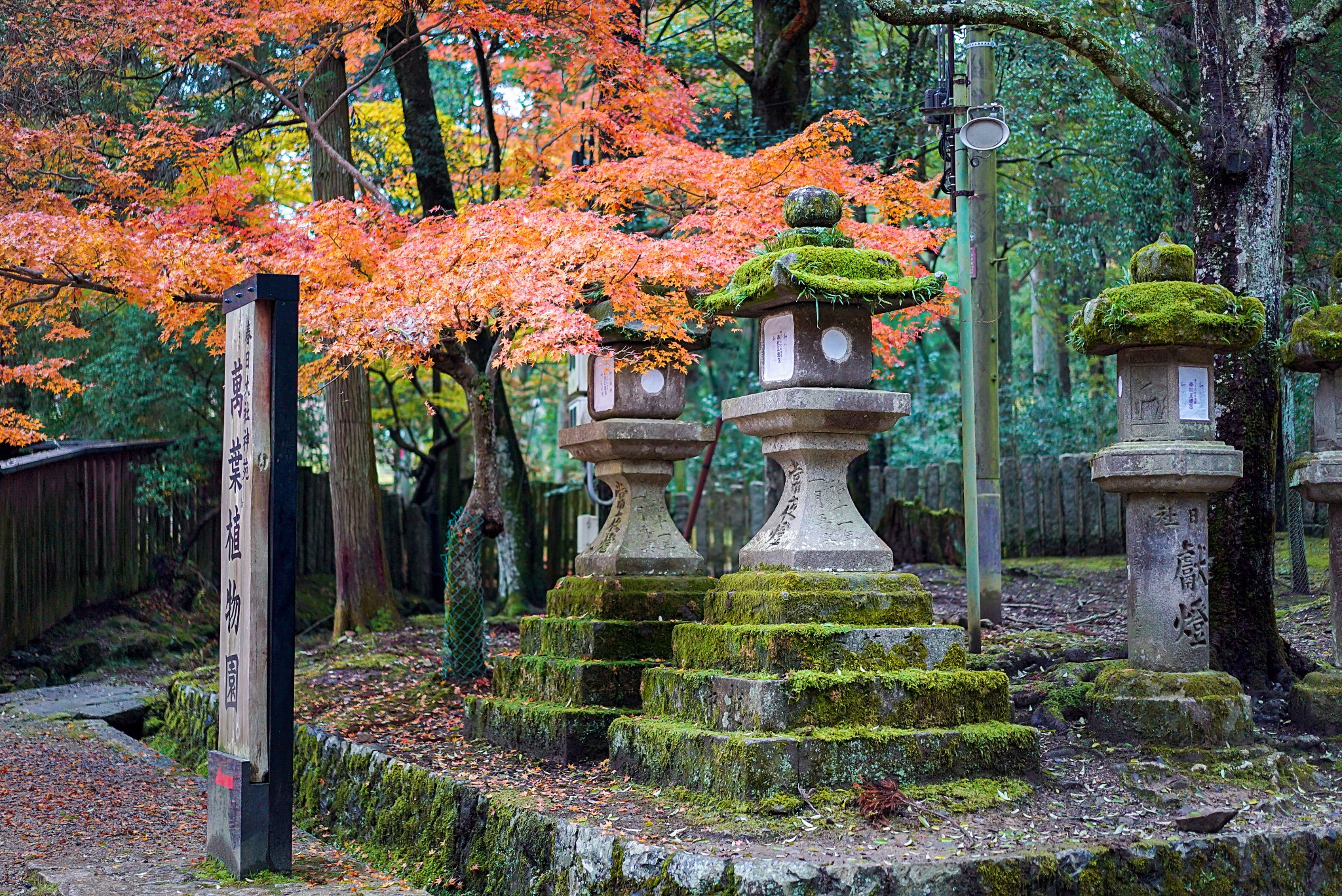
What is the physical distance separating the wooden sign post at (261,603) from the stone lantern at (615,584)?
2.19 metres

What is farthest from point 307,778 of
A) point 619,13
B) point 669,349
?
point 619,13

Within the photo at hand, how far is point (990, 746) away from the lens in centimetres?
592

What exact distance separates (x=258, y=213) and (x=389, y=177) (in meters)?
4.27

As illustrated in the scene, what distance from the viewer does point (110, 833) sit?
6.34 meters

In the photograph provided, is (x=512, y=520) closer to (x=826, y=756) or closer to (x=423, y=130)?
(x=423, y=130)

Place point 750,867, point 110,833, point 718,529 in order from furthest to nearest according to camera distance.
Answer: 1. point 718,529
2. point 110,833
3. point 750,867

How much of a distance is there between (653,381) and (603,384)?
38 centimetres

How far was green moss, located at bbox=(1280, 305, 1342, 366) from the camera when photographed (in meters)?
7.66

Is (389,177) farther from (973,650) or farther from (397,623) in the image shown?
(973,650)

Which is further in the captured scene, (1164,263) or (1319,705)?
(1319,705)

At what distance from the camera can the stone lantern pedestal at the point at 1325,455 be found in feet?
24.5

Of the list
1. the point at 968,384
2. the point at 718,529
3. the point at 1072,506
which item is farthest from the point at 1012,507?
the point at 968,384

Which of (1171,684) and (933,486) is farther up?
(933,486)

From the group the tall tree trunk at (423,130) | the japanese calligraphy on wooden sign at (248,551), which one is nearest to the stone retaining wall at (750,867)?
the japanese calligraphy on wooden sign at (248,551)
